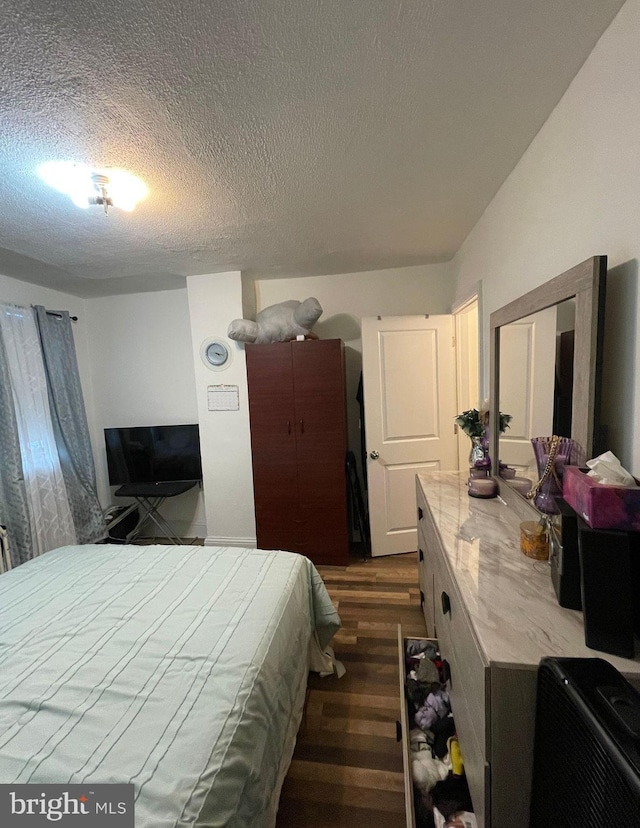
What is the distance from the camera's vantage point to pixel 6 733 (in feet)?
2.89

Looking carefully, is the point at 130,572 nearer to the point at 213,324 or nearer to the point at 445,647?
the point at 445,647

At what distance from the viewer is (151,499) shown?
3516mm

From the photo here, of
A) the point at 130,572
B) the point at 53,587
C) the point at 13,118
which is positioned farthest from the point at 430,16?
the point at 53,587

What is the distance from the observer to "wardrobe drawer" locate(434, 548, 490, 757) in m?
0.75

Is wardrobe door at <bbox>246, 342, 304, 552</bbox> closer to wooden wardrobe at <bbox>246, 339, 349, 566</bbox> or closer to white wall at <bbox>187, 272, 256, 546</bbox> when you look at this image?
wooden wardrobe at <bbox>246, 339, 349, 566</bbox>

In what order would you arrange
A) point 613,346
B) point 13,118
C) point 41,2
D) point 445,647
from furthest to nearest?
point 445,647 < point 13,118 < point 613,346 < point 41,2

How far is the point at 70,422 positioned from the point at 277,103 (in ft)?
9.93

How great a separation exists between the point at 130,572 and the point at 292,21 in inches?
81.5

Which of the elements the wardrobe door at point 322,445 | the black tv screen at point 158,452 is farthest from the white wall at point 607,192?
the black tv screen at point 158,452

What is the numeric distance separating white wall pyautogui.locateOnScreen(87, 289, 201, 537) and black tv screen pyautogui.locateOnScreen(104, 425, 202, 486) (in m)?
0.31

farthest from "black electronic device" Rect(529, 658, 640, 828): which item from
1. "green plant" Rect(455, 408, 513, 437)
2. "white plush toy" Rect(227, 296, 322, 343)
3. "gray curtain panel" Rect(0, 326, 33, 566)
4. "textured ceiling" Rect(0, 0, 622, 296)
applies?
"gray curtain panel" Rect(0, 326, 33, 566)

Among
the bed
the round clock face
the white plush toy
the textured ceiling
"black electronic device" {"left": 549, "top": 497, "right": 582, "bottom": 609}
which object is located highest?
the textured ceiling

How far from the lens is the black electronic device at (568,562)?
81 cm

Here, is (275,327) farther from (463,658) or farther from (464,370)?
(463,658)
